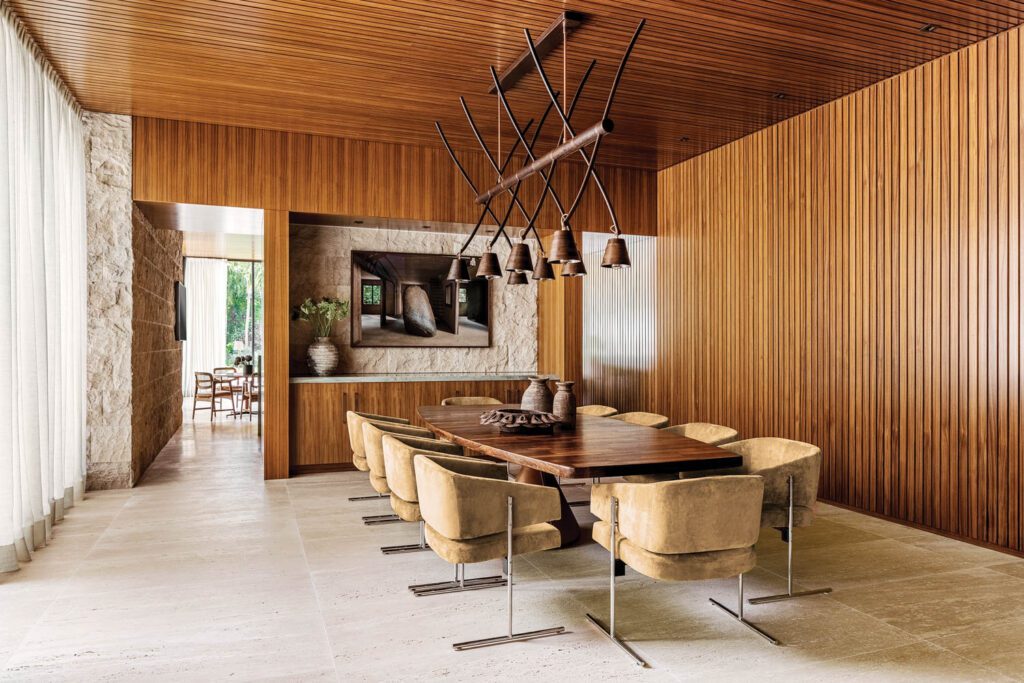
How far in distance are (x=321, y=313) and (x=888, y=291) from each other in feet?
18.5

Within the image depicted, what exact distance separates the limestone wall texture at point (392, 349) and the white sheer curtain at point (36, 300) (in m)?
2.34

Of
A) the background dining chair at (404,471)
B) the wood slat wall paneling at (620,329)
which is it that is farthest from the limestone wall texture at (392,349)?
the background dining chair at (404,471)

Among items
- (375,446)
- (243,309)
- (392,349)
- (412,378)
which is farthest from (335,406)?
(243,309)

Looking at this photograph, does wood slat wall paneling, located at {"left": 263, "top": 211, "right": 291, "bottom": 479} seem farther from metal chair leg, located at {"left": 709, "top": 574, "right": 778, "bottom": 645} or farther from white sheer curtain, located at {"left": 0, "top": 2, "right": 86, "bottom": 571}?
Answer: metal chair leg, located at {"left": 709, "top": 574, "right": 778, "bottom": 645}

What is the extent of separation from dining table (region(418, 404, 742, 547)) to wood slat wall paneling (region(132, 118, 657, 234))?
303cm

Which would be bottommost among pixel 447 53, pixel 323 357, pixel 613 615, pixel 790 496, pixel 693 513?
pixel 613 615

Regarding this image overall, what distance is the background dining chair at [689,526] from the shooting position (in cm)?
288

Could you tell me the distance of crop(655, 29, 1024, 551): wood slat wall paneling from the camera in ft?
15.1

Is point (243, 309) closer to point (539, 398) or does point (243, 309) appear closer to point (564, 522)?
point (539, 398)

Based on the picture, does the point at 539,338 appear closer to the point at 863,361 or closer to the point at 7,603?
the point at 863,361

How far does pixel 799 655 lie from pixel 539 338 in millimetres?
6215

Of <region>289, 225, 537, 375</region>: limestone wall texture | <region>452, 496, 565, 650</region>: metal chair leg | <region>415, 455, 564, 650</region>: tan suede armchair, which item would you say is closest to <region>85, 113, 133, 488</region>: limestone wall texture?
<region>289, 225, 537, 375</region>: limestone wall texture

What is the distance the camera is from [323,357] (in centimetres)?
761

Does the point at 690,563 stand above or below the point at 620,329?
below
